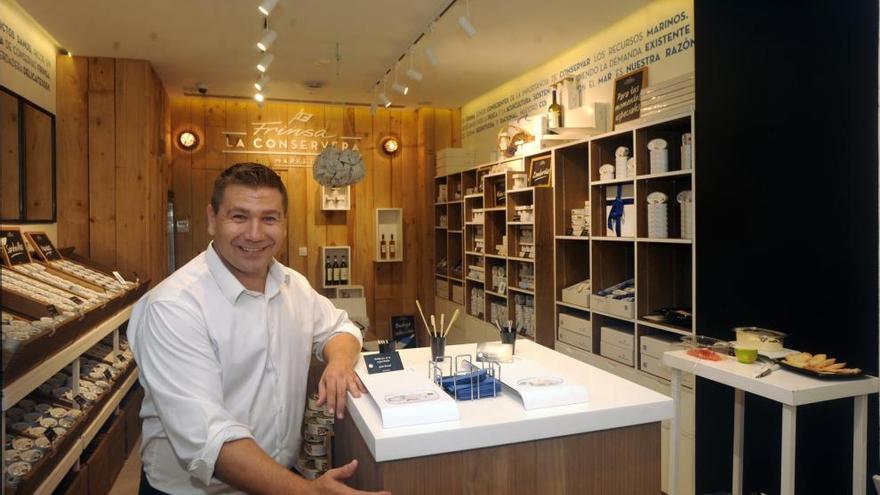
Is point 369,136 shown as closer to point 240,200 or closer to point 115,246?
point 115,246

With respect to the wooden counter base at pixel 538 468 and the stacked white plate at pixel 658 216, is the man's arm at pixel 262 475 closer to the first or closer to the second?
the wooden counter base at pixel 538 468

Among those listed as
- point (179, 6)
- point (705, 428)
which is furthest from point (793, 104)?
point (179, 6)

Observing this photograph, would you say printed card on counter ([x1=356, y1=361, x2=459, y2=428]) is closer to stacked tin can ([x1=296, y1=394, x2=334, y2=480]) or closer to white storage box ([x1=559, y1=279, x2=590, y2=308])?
stacked tin can ([x1=296, y1=394, x2=334, y2=480])

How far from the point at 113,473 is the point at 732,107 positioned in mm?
4316

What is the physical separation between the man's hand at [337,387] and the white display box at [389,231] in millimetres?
5804

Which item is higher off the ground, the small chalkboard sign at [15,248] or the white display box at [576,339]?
the small chalkboard sign at [15,248]

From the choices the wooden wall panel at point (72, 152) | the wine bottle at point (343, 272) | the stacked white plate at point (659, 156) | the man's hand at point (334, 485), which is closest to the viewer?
the man's hand at point (334, 485)

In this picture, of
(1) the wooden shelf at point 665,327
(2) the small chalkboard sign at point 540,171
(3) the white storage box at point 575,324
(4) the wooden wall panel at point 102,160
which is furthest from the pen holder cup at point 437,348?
(4) the wooden wall panel at point 102,160

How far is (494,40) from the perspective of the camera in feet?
16.1

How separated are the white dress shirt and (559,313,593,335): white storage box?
109 inches

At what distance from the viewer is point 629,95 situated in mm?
4336

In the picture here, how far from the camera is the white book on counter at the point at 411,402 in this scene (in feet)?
4.80

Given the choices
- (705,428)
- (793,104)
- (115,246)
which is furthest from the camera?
(115,246)

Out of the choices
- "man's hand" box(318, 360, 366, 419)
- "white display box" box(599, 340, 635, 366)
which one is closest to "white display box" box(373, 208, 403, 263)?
"white display box" box(599, 340, 635, 366)
